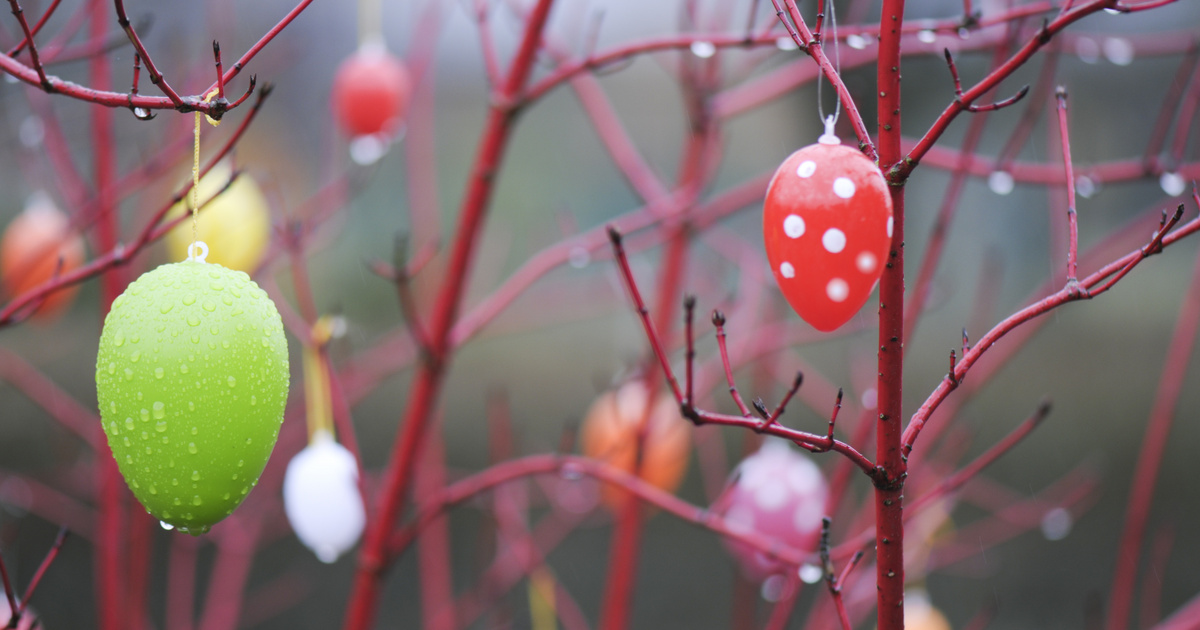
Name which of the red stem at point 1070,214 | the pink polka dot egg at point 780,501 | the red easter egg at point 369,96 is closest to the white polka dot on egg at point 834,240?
the red stem at point 1070,214

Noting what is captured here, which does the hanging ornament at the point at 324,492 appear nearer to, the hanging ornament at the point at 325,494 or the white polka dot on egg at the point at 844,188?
the hanging ornament at the point at 325,494

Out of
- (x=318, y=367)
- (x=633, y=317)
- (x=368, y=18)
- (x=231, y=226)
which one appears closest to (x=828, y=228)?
(x=318, y=367)

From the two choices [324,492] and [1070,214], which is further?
[324,492]

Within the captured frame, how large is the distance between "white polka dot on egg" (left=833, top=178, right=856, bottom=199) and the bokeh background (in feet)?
6.08

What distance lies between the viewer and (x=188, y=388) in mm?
478

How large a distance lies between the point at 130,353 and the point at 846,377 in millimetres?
2782

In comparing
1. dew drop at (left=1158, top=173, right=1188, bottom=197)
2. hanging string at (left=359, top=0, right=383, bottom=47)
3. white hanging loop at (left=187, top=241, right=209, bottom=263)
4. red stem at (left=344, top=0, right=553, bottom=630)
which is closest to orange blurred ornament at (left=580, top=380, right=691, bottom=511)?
red stem at (left=344, top=0, right=553, bottom=630)

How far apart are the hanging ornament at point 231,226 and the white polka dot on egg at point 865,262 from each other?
89cm

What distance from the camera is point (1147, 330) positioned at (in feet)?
9.39

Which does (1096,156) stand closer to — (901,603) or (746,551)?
(746,551)

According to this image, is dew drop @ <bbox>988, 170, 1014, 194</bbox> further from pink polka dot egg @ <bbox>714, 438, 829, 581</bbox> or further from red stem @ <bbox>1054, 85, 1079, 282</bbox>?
pink polka dot egg @ <bbox>714, 438, 829, 581</bbox>

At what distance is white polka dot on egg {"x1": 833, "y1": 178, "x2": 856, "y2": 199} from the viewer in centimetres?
45

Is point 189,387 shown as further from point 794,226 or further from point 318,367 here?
point 318,367

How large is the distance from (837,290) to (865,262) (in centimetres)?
2
